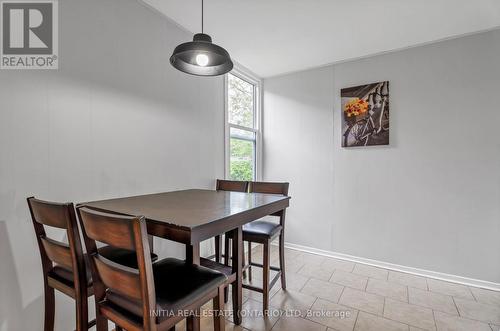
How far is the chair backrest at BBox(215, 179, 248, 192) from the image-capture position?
8.20ft

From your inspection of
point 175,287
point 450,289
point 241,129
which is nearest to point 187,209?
point 175,287

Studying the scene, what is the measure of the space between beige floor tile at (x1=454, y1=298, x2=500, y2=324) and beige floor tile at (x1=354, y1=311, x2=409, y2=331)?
0.64 metres

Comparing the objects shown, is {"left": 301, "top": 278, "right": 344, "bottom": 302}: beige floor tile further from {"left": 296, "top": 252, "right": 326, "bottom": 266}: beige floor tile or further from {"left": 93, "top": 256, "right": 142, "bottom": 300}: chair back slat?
{"left": 93, "top": 256, "right": 142, "bottom": 300}: chair back slat

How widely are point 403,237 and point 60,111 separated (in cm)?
343

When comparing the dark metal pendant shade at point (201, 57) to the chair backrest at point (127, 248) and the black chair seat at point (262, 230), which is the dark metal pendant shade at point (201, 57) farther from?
the black chair seat at point (262, 230)

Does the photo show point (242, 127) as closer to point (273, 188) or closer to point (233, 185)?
point (233, 185)

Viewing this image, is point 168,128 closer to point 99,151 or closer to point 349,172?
point 99,151

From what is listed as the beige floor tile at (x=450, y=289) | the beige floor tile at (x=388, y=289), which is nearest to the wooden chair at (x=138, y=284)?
the beige floor tile at (x=388, y=289)

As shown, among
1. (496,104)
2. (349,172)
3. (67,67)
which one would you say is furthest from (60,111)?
(496,104)

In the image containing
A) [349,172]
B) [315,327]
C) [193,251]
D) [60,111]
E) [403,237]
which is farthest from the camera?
[349,172]

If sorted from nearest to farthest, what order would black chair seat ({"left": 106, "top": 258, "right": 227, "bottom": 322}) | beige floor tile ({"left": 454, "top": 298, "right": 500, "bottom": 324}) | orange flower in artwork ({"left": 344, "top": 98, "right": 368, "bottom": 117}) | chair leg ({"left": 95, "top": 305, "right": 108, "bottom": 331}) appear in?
black chair seat ({"left": 106, "top": 258, "right": 227, "bottom": 322}), chair leg ({"left": 95, "top": 305, "right": 108, "bottom": 331}), beige floor tile ({"left": 454, "top": 298, "right": 500, "bottom": 324}), orange flower in artwork ({"left": 344, "top": 98, "right": 368, "bottom": 117})

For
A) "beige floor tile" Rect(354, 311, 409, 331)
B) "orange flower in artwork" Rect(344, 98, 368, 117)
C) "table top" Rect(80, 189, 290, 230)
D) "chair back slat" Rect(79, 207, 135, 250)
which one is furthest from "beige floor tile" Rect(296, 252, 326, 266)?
"chair back slat" Rect(79, 207, 135, 250)

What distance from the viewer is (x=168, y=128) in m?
2.30

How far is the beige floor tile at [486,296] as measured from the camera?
7.24 ft
